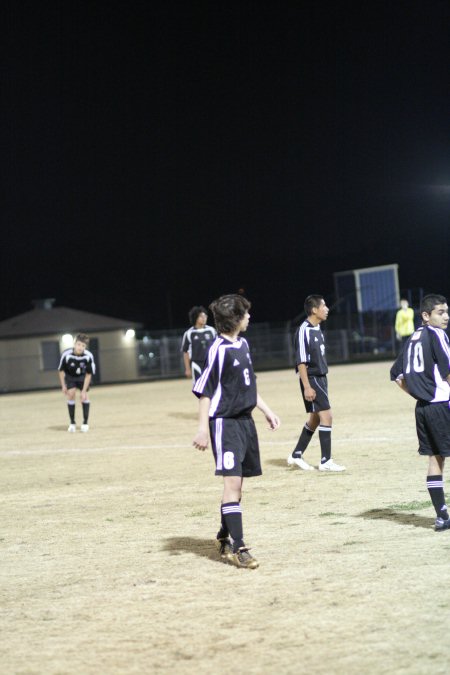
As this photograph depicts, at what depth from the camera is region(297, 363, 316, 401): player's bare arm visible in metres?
10.8

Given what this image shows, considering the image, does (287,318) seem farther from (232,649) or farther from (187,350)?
(232,649)

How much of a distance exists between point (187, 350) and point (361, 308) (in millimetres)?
41732

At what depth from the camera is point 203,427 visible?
652 cm

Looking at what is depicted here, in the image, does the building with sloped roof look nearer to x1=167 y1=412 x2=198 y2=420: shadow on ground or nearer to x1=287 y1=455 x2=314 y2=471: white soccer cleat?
x1=167 y1=412 x2=198 y2=420: shadow on ground

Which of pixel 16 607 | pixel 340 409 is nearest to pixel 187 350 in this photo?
pixel 340 409

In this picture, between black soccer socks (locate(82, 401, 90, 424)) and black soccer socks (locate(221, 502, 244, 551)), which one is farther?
black soccer socks (locate(82, 401, 90, 424))

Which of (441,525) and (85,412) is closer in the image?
(441,525)

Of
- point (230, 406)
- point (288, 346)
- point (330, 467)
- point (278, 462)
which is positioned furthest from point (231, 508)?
point (288, 346)

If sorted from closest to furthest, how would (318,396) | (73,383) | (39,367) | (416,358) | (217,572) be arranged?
(217,572), (416,358), (318,396), (73,383), (39,367)

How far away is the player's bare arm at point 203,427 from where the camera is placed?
6402 millimetres

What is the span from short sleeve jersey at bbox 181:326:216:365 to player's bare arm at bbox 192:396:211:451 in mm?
11022

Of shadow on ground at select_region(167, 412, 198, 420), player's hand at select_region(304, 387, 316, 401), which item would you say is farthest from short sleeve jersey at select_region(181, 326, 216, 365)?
player's hand at select_region(304, 387, 316, 401)

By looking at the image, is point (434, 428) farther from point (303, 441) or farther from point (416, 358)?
point (303, 441)

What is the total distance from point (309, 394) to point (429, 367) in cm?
379
